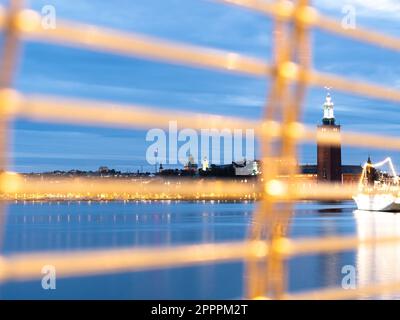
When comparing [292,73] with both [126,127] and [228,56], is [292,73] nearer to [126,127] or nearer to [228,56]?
[228,56]

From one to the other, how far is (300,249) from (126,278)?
52.1ft

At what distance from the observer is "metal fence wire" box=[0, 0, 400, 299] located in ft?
2.75

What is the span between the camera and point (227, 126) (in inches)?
43.9

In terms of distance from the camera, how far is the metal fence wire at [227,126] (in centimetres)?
84
